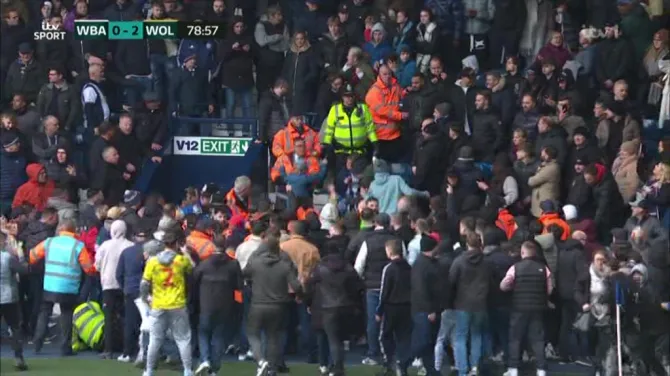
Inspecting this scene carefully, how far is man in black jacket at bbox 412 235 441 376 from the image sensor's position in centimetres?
2473

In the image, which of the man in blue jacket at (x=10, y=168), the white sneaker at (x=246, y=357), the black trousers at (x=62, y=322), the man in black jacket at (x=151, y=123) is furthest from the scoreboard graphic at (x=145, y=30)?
the white sneaker at (x=246, y=357)

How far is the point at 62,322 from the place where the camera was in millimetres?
26734

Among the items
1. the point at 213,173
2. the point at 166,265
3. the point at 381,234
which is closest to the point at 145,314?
the point at 166,265

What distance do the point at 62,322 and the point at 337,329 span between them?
385 centimetres

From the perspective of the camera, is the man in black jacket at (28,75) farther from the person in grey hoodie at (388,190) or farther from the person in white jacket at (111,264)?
the person in grey hoodie at (388,190)

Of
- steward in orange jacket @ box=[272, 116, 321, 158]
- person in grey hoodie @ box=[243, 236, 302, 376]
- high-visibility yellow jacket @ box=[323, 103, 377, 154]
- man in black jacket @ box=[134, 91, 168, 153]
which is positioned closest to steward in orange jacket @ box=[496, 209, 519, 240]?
high-visibility yellow jacket @ box=[323, 103, 377, 154]

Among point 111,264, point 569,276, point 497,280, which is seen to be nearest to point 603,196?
point 569,276

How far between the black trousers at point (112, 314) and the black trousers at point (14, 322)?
113 centimetres

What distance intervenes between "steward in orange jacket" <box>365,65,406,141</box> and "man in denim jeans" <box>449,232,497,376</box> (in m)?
5.15

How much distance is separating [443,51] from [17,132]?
6495 millimetres

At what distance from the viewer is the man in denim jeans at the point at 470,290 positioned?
24.7 metres

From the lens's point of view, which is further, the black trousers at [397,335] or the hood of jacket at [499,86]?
the hood of jacket at [499,86]

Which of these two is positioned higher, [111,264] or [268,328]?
[111,264]

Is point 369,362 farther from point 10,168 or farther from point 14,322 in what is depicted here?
point 10,168
